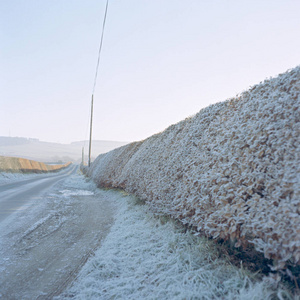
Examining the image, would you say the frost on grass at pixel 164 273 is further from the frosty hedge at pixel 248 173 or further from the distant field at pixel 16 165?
the distant field at pixel 16 165

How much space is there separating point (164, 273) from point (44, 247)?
2.34 meters

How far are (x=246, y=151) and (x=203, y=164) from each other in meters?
0.89

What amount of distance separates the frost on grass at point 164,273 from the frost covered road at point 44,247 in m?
0.31

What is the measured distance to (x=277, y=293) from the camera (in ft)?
5.64

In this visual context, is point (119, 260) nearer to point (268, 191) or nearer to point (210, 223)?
point (210, 223)

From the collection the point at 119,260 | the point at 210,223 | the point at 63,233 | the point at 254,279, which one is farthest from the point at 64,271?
the point at 254,279

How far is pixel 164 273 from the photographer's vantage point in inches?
95.3

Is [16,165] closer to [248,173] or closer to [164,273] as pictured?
[164,273]

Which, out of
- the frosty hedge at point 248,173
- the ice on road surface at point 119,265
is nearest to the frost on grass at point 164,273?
the ice on road surface at point 119,265

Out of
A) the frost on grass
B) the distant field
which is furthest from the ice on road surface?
the distant field

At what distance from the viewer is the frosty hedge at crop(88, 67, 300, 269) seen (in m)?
1.89

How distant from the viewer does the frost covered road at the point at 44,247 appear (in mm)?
2492

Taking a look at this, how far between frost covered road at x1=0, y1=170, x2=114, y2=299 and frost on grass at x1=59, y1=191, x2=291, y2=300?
31 centimetres

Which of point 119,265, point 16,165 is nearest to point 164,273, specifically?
point 119,265
